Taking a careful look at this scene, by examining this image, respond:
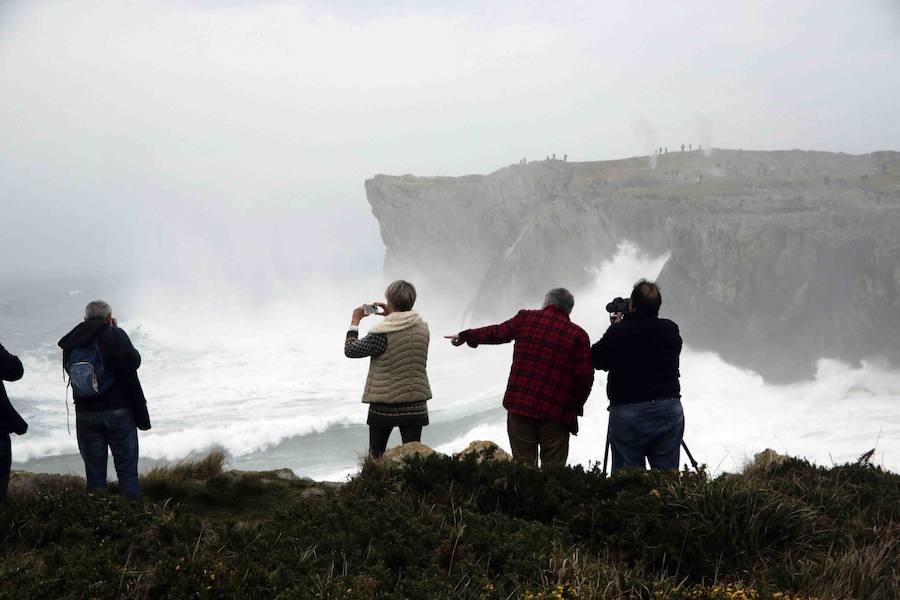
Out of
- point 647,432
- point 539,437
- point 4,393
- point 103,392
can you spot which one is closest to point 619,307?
point 647,432

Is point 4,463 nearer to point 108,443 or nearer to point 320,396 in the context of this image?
point 108,443

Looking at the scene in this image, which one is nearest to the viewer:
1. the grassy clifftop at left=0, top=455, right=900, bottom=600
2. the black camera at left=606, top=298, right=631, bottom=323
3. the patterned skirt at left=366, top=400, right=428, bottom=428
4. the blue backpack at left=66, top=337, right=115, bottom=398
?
the grassy clifftop at left=0, top=455, right=900, bottom=600

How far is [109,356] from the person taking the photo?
6145 millimetres

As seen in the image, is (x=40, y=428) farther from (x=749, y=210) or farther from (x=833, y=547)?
(x=749, y=210)

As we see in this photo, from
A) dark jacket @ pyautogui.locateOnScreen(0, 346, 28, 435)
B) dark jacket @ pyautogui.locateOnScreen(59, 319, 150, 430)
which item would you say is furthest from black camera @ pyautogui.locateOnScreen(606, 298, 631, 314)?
dark jacket @ pyautogui.locateOnScreen(0, 346, 28, 435)

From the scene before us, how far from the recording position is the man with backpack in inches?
Answer: 239

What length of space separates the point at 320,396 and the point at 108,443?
4551 centimetres

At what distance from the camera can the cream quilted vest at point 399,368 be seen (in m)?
6.56

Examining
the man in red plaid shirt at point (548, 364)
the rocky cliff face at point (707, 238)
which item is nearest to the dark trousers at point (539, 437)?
the man in red plaid shirt at point (548, 364)

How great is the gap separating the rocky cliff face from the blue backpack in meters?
81.2

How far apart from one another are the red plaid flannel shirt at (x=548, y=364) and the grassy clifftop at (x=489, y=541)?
680 mm

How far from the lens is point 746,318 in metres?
86.1

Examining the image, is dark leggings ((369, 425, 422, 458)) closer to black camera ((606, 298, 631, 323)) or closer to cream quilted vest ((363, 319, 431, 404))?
cream quilted vest ((363, 319, 431, 404))

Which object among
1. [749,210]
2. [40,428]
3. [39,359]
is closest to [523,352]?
[40,428]
